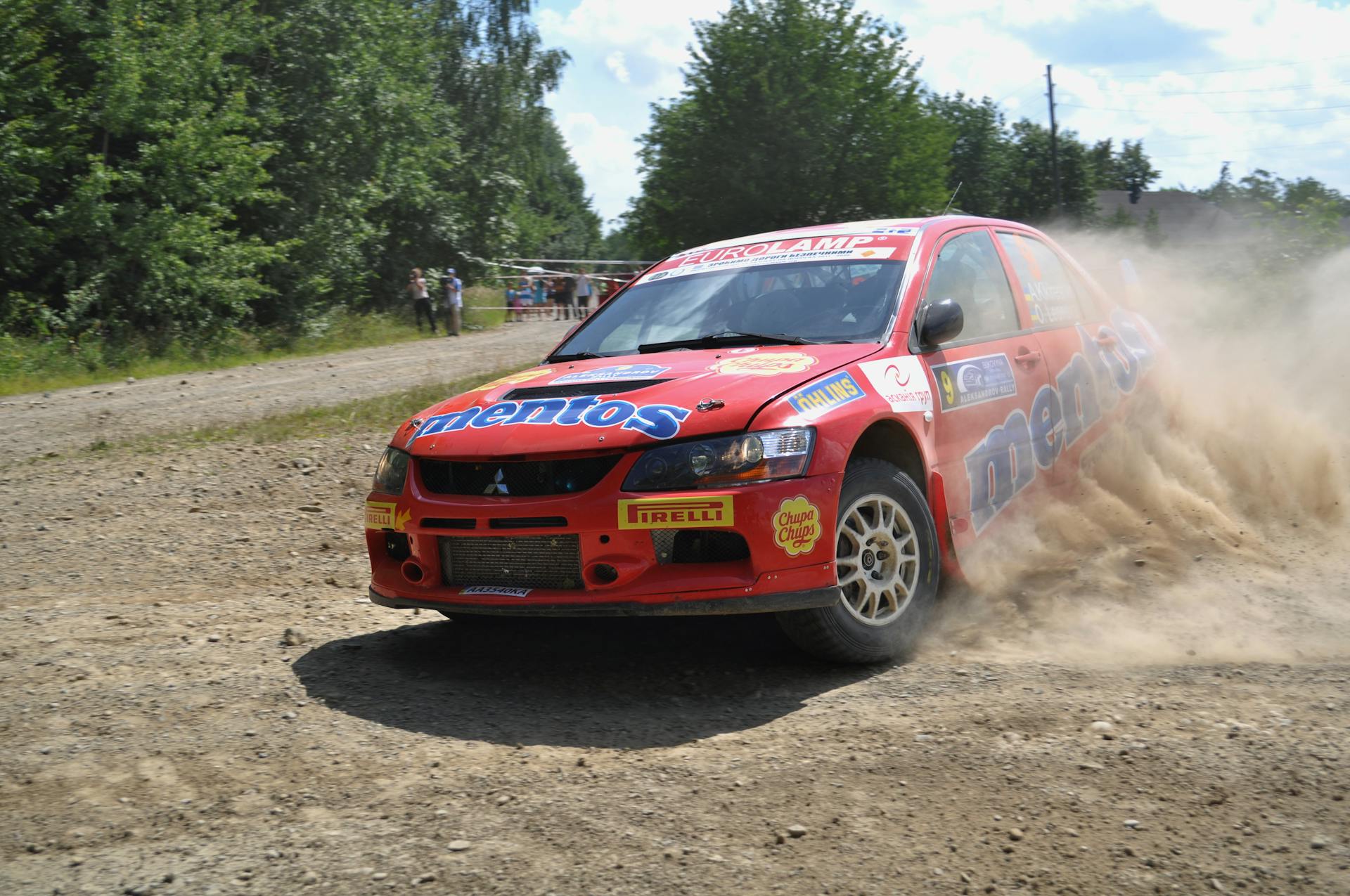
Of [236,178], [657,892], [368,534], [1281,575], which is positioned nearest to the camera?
[657,892]

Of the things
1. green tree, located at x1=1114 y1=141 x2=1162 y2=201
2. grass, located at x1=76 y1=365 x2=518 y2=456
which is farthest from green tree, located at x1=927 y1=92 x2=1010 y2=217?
grass, located at x1=76 y1=365 x2=518 y2=456

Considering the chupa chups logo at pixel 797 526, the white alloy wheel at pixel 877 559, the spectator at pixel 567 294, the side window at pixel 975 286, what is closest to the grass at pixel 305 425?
the side window at pixel 975 286

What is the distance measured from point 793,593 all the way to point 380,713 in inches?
59.1

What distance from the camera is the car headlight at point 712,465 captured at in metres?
4.22

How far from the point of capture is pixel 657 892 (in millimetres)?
2807

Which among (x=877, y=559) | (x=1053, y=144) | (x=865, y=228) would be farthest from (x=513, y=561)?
(x=1053, y=144)

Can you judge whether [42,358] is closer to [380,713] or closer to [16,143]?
[16,143]

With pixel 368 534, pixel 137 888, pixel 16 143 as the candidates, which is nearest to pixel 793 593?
pixel 368 534

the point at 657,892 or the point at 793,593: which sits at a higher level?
the point at 793,593

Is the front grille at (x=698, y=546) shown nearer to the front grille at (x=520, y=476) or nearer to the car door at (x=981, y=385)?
the front grille at (x=520, y=476)

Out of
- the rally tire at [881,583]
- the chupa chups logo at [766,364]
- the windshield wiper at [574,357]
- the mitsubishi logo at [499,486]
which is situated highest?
the windshield wiper at [574,357]

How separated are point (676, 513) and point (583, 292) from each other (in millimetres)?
34456

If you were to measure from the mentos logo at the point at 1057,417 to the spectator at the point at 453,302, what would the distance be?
25.8 metres

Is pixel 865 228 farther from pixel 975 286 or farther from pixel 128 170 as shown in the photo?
pixel 128 170
